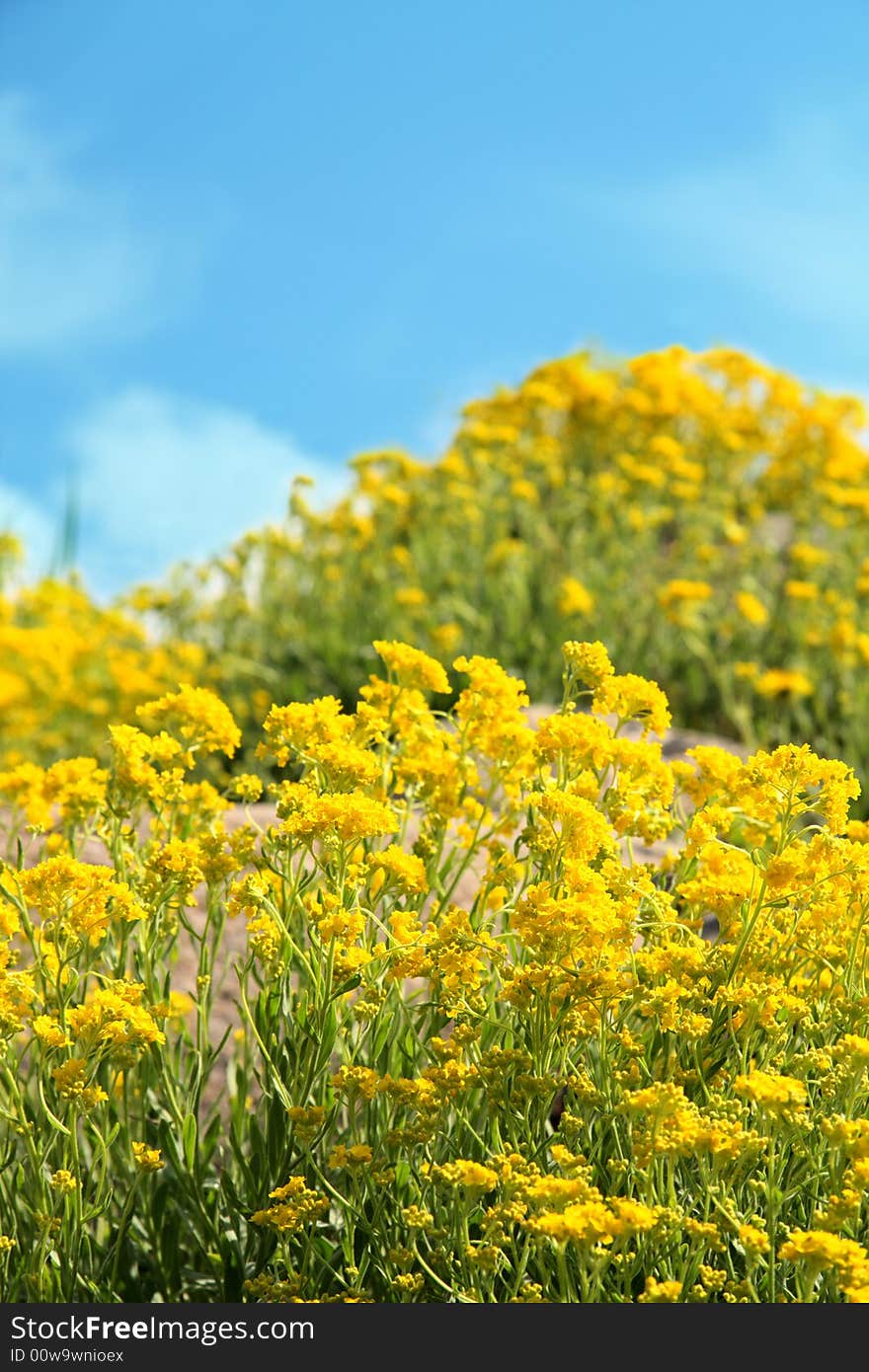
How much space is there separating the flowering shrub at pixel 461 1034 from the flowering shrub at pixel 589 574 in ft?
11.6

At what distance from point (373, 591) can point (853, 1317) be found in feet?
19.9

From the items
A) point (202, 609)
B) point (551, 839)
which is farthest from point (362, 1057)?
point (202, 609)

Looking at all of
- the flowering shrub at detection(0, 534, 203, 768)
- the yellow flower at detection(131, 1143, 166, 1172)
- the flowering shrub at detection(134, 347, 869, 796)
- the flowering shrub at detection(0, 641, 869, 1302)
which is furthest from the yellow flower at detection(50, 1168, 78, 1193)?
the flowering shrub at detection(0, 534, 203, 768)

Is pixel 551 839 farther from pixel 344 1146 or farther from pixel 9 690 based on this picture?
pixel 9 690

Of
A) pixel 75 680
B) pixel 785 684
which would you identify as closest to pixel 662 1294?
pixel 785 684

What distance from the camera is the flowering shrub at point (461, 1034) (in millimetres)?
2305

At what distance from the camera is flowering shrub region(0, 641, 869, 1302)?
2.30m

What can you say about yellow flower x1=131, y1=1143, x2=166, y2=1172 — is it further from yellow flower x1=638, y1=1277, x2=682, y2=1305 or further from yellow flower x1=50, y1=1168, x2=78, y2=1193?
yellow flower x1=638, y1=1277, x2=682, y2=1305

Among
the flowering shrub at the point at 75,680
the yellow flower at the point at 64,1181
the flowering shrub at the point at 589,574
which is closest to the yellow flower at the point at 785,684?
the flowering shrub at the point at 589,574

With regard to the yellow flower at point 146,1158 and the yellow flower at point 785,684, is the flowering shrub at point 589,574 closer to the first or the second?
the yellow flower at point 785,684

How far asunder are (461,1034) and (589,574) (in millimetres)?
5543

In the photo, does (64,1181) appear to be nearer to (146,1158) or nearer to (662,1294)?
(146,1158)

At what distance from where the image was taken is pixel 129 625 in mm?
9781

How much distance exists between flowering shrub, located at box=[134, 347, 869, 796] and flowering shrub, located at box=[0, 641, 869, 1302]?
3.55 meters
